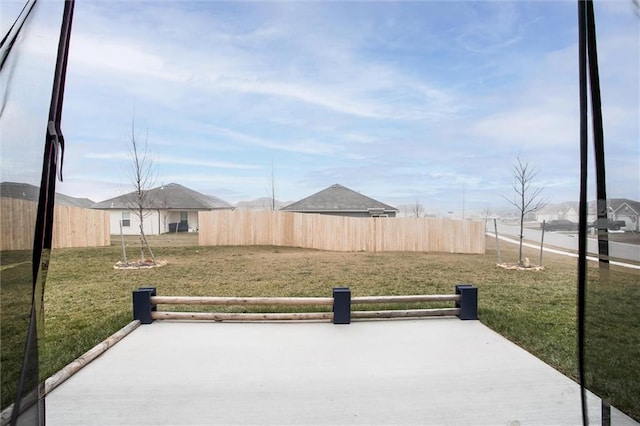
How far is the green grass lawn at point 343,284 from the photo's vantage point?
5.77 feet

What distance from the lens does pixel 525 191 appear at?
11.5m

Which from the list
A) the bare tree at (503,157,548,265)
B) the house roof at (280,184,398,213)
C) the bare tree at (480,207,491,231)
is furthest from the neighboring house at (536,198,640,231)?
the house roof at (280,184,398,213)

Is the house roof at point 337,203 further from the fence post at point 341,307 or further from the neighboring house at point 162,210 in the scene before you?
the fence post at point 341,307

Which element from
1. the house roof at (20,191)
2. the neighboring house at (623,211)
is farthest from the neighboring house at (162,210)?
the neighboring house at (623,211)

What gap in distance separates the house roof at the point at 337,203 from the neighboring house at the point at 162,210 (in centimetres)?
682

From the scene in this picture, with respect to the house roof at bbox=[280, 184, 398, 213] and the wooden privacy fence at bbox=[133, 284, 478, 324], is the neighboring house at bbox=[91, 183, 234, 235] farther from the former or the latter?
the wooden privacy fence at bbox=[133, 284, 478, 324]

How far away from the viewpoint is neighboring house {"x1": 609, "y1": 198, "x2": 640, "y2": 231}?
5.19 ft

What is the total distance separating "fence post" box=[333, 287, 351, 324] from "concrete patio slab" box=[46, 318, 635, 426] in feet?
0.87

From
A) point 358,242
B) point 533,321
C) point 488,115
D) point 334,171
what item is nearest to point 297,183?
point 334,171

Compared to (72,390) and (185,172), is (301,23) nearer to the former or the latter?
(72,390)

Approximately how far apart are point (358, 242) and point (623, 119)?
1255cm

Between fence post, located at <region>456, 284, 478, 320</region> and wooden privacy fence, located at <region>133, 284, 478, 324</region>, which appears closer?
wooden privacy fence, located at <region>133, 284, 478, 324</region>

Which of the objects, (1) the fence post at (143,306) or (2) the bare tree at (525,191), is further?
(2) the bare tree at (525,191)

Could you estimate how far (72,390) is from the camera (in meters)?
2.72
